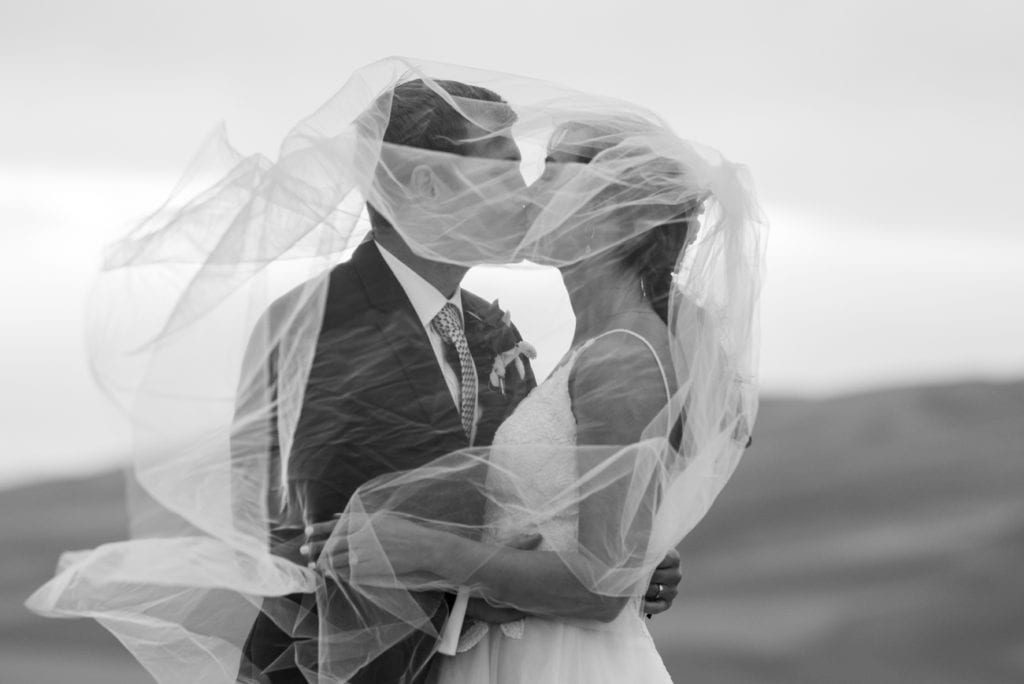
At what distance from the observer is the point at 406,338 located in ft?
10.4

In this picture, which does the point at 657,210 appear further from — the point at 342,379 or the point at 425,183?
the point at 342,379

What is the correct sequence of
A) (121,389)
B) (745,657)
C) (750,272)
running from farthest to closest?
(745,657)
(750,272)
(121,389)

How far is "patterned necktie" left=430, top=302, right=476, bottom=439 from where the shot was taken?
3217 millimetres

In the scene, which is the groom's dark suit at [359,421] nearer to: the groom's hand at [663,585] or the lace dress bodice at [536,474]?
the lace dress bodice at [536,474]

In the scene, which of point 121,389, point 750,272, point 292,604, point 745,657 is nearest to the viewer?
point 121,389

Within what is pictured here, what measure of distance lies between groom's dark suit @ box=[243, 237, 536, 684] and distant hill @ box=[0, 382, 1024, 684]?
8.66 meters

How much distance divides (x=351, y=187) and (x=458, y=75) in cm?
46

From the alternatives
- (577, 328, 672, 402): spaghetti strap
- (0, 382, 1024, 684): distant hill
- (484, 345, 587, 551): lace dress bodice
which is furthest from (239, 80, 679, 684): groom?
(0, 382, 1024, 684): distant hill

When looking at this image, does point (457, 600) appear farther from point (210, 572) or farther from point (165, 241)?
point (165, 241)

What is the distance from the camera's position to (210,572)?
9.67 feet

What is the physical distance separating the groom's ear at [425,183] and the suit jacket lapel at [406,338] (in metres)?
0.18

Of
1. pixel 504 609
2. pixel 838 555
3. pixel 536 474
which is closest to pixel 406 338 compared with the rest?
pixel 536 474

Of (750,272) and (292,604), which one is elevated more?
(750,272)

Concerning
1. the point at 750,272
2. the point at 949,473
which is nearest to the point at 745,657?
the point at 949,473
